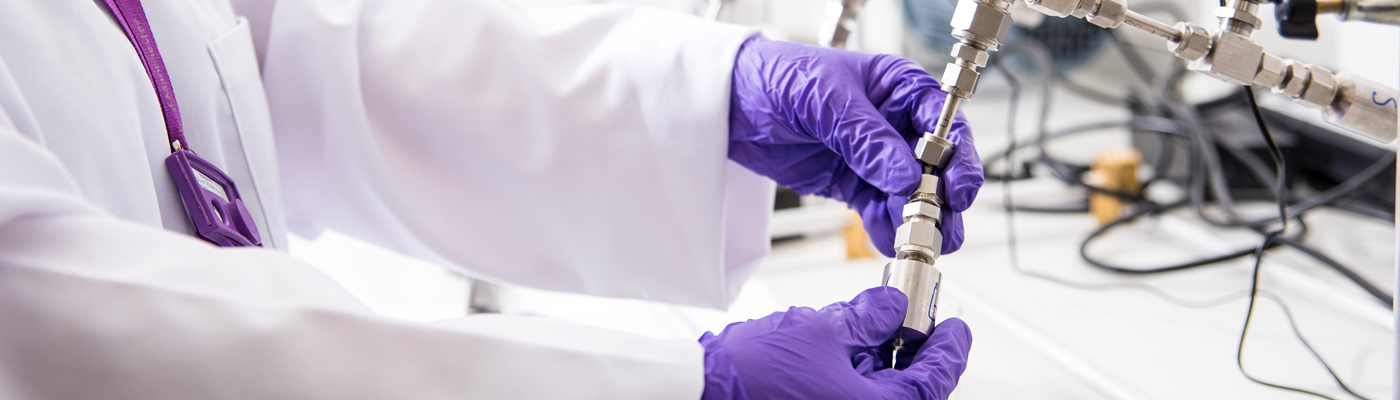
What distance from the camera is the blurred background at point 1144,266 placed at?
0.57 m

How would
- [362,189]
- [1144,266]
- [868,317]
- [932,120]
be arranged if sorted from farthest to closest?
[1144,266] < [362,189] < [932,120] < [868,317]

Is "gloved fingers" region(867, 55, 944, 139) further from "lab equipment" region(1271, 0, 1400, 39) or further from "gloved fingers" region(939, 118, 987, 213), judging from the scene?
"lab equipment" region(1271, 0, 1400, 39)

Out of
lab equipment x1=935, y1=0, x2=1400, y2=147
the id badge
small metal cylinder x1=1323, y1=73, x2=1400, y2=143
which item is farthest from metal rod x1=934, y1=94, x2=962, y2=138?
the id badge

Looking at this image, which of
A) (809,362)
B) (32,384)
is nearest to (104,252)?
(32,384)

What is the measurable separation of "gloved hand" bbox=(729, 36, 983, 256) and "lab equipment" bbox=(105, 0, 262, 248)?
1.06 ft

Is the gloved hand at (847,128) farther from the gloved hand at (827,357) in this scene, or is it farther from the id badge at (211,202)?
the id badge at (211,202)

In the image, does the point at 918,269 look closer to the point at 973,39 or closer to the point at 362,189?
the point at 973,39

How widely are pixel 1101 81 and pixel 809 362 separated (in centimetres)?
138

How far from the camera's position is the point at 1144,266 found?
2.51ft

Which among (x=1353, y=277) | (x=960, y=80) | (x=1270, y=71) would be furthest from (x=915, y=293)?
(x=1353, y=277)

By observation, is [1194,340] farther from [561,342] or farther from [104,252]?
[104,252]

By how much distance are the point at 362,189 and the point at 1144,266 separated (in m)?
0.73

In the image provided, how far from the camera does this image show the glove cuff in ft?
1.04

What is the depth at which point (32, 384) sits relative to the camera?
Result: 0.87 ft
